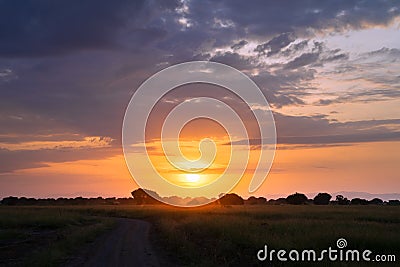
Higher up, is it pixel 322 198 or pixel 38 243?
pixel 322 198

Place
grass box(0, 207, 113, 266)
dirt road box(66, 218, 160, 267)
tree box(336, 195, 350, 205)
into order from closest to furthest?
dirt road box(66, 218, 160, 267)
grass box(0, 207, 113, 266)
tree box(336, 195, 350, 205)

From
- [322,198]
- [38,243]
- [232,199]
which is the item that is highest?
[322,198]

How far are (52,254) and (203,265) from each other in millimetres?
7970

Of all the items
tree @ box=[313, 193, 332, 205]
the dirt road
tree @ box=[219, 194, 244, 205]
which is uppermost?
tree @ box=[313, 193, 332, 205]

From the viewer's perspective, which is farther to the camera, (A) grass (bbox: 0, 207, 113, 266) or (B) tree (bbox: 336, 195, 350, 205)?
(B) tree (bbox: 336, 195, 350, 205)

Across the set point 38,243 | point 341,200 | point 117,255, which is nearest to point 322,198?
point 341,200

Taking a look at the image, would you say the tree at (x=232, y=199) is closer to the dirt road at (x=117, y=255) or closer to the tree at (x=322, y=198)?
the tree at (x=322, y=198)

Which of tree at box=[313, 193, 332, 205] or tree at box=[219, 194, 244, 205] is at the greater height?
tree at box=[313, 193, 332, 205]

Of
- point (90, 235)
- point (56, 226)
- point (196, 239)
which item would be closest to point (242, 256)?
point (196, 239)

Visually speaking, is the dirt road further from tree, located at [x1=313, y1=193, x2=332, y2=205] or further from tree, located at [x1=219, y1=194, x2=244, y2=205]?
tree, located at [x1=313, y1=193, x2=332, y2=205]

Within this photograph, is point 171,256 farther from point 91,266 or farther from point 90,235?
point 90,235

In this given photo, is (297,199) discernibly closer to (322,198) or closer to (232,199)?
(322,198)

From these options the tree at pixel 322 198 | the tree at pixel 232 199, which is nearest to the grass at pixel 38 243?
the tree at pixel 232 199

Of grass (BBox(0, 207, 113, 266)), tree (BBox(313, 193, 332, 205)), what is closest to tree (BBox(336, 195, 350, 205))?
tree (BBox(313, 193, 332, 205))
